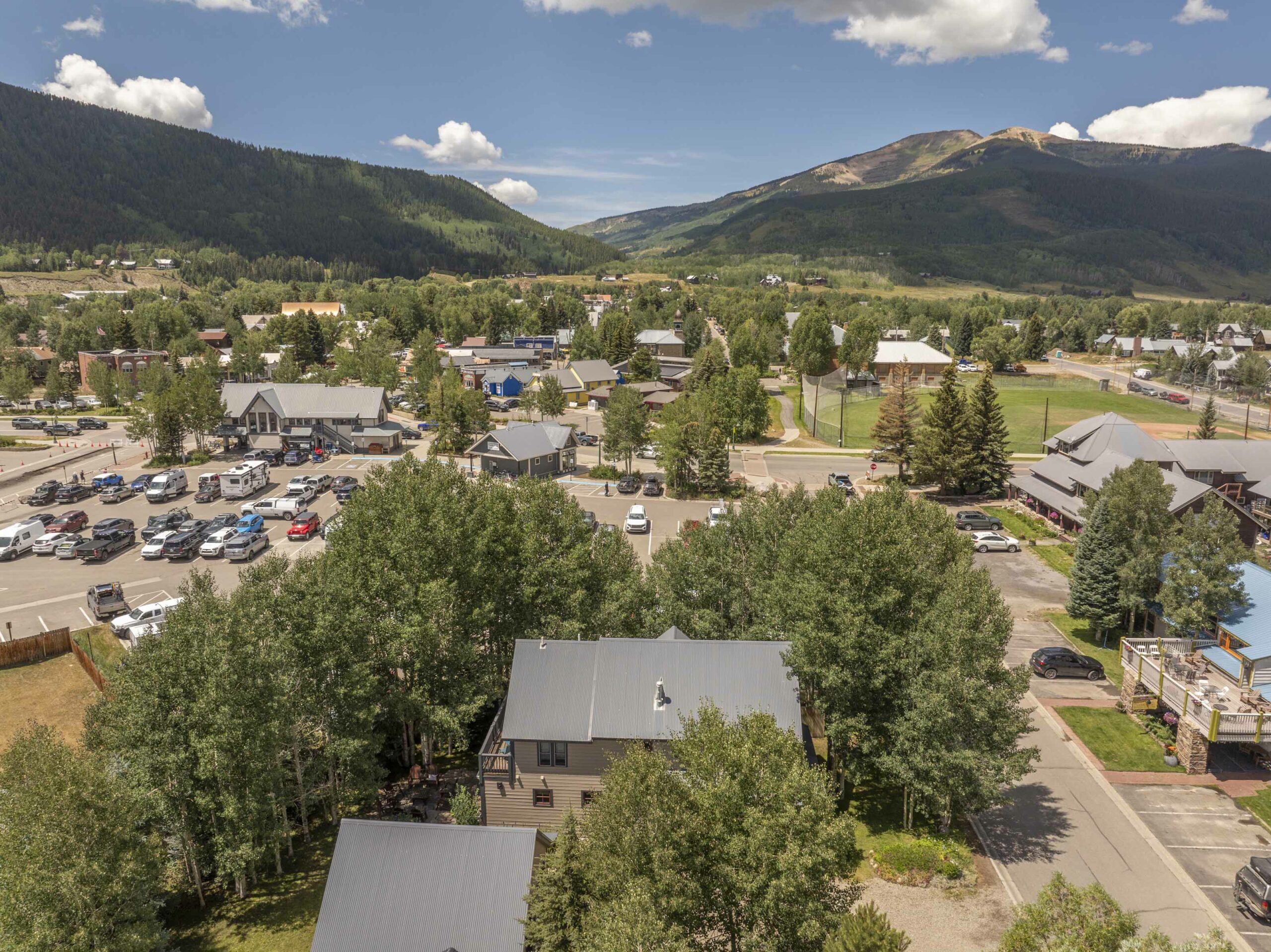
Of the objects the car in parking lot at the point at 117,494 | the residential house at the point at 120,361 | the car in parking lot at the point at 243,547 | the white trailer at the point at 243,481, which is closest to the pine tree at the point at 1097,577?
the car in parking lot at the point at 243,547

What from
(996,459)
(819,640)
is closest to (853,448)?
(996,459)

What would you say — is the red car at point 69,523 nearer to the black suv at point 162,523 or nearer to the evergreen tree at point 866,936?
the black suv at point 162,523

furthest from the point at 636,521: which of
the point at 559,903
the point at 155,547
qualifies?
the point at 559,903

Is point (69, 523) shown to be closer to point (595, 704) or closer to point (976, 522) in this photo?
point (595, 704)

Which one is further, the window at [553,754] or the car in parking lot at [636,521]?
the car in parking lot at [636,521]

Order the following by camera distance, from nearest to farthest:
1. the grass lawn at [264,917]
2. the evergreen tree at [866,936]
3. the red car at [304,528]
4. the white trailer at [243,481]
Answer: the evergreen tree at [866,936] < the grass lawn at [264,917] < the red car at [304,528] < the white trailer at [243,481]

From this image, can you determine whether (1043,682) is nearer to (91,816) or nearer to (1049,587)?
(1049,587)

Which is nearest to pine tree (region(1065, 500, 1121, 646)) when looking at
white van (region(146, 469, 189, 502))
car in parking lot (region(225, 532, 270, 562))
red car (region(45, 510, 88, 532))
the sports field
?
the sports field
